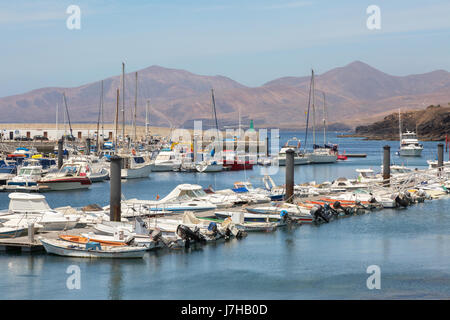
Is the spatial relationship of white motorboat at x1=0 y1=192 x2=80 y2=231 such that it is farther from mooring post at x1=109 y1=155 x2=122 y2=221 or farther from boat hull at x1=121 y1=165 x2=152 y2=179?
boat hull at x1=121 y1=165 x2=152 y2=179

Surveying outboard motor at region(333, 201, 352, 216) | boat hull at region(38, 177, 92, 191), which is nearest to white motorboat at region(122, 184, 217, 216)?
outboard motor at region(333, 201, 352, 216)

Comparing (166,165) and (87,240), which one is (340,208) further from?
(166,165)

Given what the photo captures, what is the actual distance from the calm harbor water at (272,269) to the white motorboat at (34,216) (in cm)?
294

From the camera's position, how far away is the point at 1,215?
31203 mm

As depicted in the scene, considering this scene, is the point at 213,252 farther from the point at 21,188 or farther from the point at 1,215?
the point at 21,188

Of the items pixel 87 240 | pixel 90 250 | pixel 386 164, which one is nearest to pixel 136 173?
pixel 386 164

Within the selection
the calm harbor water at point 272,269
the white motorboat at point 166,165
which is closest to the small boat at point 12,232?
the calm harbor water at point 272,269

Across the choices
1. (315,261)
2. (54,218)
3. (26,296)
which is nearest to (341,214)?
(315,261)

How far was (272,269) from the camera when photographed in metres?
26.8

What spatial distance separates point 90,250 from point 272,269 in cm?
694

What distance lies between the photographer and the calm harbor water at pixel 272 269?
2333 centimetres

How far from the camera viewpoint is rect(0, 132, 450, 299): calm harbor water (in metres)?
23.3

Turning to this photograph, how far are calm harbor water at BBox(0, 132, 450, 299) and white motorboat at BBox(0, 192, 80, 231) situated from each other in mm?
2936

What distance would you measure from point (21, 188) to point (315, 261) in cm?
3005
